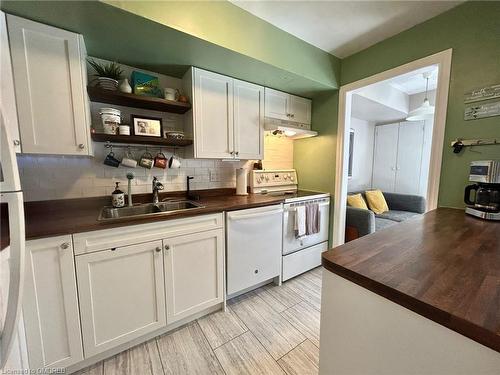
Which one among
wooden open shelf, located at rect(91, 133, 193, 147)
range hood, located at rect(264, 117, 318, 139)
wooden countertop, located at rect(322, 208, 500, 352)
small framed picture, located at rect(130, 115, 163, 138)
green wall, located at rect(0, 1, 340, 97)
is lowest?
wooden countertop, located at rect(322, 208, 500, 352)

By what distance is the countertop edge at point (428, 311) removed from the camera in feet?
1.41

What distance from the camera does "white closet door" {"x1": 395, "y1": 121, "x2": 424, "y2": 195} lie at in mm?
3789

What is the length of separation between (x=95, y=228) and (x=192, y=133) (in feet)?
3.43

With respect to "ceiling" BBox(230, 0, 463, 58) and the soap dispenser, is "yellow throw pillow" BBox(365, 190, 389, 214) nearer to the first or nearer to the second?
"ceiling" BBox(230, 0, 463, 58)

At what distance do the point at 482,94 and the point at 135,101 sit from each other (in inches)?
102

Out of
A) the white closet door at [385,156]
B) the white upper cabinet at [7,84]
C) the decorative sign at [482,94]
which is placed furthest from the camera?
the white closet door at [385,156]

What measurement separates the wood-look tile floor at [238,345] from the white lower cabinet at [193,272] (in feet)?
0.55

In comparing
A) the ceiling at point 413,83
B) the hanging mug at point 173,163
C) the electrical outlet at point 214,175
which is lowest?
the electrical outlet at point 214,175

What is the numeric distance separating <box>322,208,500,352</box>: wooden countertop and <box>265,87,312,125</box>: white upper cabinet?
5.61 ft

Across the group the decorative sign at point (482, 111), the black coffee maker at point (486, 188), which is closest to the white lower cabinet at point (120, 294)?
the black coffee maker at point (486, 188)

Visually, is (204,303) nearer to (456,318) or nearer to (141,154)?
(141,154)

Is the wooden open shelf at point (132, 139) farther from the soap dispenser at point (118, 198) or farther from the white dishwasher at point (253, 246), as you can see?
the white dishwasher at point (253, 246)

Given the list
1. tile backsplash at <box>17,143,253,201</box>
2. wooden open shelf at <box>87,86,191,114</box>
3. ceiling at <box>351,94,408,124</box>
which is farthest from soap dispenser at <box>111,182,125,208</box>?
ceiling at <box>351,94,408,124</box>

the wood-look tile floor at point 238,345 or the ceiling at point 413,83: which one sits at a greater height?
the ceiling at point 413,83
